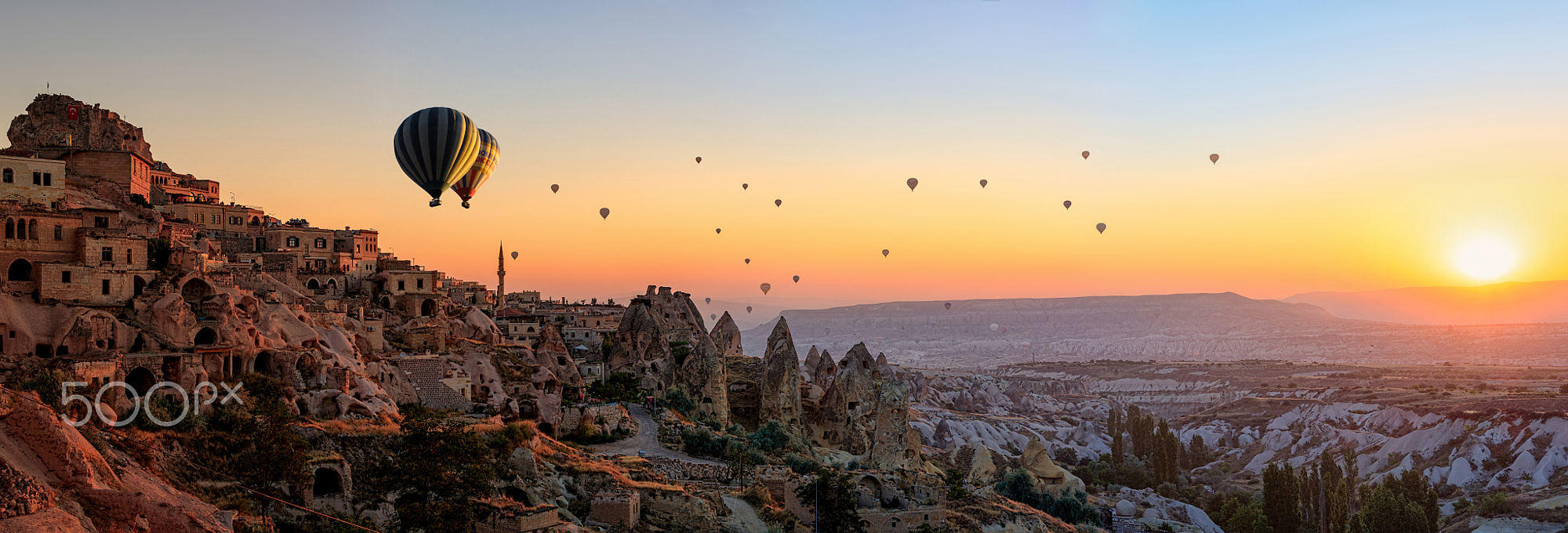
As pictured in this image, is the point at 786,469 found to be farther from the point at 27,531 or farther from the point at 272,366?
the point at 27,531

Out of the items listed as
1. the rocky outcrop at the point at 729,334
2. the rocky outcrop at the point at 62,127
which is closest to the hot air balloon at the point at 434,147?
the rocky outcrop at the point at 62,127

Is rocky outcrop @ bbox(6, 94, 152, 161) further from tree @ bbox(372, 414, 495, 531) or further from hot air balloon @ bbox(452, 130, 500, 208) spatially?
tree @ bbox(372, 414, 495, 531)

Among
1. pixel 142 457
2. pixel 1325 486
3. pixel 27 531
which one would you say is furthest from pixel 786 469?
pixel 1325 486

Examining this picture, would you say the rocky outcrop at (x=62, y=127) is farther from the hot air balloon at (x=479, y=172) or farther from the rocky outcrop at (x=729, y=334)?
the rocky outcrop at (x=729, y=334)

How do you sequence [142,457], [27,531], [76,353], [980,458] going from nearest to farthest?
[27,531] < [142,457] < [76,353] < [980,458]

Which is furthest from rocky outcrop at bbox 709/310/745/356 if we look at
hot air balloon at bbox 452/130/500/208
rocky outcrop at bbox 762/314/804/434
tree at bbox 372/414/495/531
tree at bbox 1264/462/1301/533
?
tree at bbox 372/414/495/531

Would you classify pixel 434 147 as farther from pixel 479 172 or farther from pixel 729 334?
pixel 729 334
